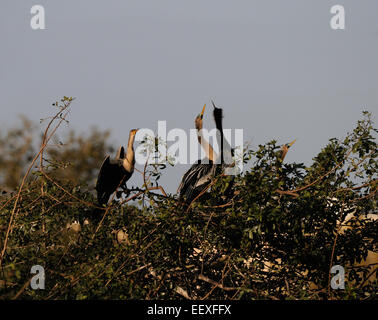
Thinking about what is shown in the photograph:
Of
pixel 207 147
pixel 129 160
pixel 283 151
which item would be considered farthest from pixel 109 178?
pixel 283 151

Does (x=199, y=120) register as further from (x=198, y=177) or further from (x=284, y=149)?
(x=284, y=149)

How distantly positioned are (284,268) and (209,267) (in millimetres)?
686

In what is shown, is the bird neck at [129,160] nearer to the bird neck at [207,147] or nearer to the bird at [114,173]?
the bird at [114,173]

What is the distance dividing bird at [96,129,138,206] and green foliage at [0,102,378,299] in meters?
0.65

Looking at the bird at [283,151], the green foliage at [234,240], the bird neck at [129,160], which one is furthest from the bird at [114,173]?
the bird at [283,151]

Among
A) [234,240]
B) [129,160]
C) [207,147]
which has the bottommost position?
[234,240]

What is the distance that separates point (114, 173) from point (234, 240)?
6.46ft

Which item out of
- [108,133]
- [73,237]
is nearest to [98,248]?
[73,237]

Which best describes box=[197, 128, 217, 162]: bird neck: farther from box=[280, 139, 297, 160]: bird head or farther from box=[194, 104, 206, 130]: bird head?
box=[280, 139, 297, 160]: bird head

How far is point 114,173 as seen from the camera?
6.23 m

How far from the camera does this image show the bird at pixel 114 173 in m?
5.95

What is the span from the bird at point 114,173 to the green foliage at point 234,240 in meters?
0.65
